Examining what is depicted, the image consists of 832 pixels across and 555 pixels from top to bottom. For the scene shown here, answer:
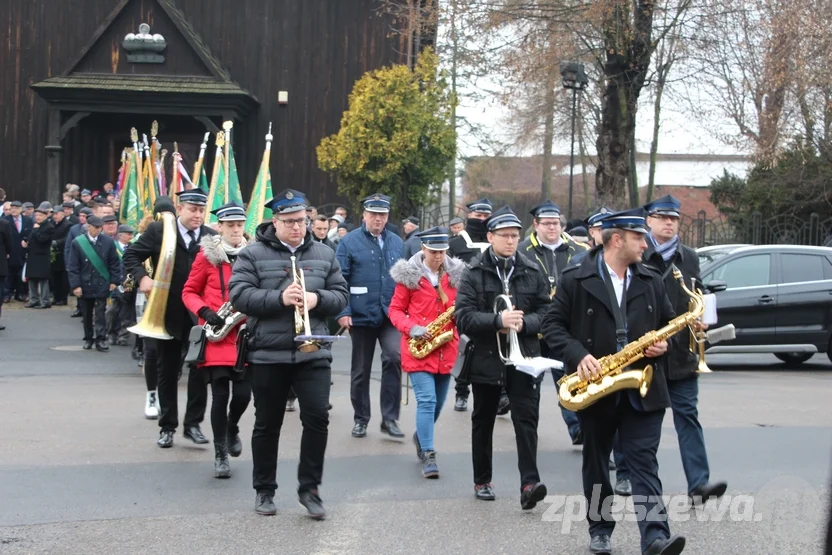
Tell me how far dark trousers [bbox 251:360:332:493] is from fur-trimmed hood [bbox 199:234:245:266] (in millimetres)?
1474

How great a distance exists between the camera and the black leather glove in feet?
25.6

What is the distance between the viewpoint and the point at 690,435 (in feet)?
23.2

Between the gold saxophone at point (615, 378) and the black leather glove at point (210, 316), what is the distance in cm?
284

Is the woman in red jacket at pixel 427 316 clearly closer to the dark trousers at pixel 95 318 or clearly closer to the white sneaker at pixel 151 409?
the white sneaker at pixel 151 409

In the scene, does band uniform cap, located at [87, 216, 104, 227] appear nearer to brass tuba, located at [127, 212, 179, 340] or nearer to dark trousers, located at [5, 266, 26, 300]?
dark trousers, located at [5, 266, 26, 300]

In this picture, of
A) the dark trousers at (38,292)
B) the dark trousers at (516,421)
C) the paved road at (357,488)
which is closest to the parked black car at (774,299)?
the paved road at (357,488)

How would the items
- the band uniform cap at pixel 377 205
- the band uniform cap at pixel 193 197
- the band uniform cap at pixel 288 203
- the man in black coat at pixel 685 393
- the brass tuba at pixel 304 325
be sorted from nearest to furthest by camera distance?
1. the brass tuba at pixel 304 325
2. the band uniform cap at pixel 288 203
3. the man in black coat at pixel 685 393
4. the band uniform cap at pixel 193 197
5. the band uniform cap at pixel 377 205

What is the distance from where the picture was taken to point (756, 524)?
264 inches

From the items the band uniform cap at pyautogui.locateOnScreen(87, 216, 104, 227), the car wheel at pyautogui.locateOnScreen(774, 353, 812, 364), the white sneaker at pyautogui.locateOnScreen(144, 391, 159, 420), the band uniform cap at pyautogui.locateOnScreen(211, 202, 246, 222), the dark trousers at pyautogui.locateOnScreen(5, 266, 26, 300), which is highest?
the band uniform cap at pyautogui.locateOnScreen(211, 202, 246, 222)

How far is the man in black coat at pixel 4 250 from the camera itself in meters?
17.4

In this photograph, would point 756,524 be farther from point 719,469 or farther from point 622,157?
point 622,157

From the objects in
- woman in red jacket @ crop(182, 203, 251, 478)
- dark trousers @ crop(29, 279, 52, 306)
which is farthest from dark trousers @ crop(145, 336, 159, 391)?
dark trousers @ crop(29, 279, 52, 306)

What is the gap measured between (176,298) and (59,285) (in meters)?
12.5

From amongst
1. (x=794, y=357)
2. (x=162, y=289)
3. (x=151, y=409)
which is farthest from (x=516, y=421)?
(x=794, y=357)
